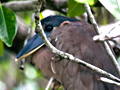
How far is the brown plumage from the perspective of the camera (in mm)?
1621

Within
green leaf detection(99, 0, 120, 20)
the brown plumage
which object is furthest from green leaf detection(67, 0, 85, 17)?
green leaf detection(99, 0, 120, 20)

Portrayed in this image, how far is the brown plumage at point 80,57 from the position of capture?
1.62 metres

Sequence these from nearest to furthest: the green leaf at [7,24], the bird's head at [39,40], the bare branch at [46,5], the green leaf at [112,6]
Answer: the green leaf at [112,6]
the green leaf at [7,24]
the bird's head at [39,40]
the bare branch at [46,5]

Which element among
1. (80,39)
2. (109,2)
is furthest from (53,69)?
(109,2)

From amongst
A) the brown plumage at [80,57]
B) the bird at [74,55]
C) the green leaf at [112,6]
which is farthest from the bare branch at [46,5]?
the green leaf at [112,6]

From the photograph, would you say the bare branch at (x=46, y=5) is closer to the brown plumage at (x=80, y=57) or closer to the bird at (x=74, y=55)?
the bird at (x=74, y=55)

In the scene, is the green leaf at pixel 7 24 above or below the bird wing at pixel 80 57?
above

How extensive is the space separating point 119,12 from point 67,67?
77 centimetres

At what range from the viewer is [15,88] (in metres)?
3.18

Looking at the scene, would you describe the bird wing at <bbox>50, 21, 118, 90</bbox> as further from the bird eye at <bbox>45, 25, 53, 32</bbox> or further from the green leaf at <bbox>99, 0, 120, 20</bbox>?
the green leaf at <bbox>99, 0, 120, 20</bbox>

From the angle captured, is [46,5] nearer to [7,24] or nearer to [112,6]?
[7,24]

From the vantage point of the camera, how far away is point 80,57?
1.67 metres

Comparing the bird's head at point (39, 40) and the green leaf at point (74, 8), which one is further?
the bird's head at point (39, 40)

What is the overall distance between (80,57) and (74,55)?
5 cm
